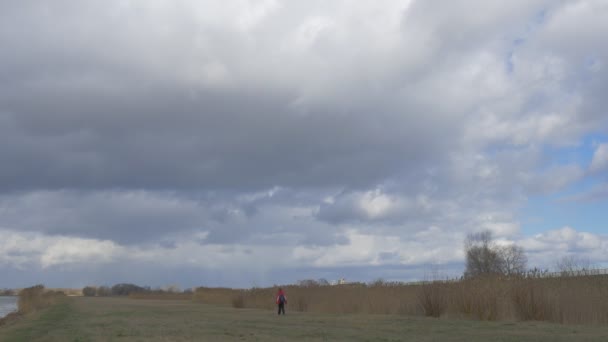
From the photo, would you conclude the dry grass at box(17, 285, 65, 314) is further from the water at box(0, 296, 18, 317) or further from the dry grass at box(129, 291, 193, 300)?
the dry grass at box(129, 291, 193, 300)

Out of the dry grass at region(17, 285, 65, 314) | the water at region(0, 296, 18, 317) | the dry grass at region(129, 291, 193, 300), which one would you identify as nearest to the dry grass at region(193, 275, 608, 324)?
the dry grass at region(17, 285, 65, 314)

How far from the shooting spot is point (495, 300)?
31.9m

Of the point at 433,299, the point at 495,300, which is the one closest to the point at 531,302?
the point at 495,300

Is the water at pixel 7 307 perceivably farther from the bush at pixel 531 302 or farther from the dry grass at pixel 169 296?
the bush at pixel 531 302

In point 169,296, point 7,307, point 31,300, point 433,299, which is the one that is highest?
point 433,299

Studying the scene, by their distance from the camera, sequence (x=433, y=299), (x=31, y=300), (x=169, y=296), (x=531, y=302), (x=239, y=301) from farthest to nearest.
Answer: (x=169, y=296) < (x=31, y=300) < (x=239, y=301) < (x=433, y=299) < (x=531, y=302)

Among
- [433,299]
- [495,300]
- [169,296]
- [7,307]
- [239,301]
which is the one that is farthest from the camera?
[169,296]

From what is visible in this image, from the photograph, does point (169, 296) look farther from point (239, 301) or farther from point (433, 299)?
point (433, 299)

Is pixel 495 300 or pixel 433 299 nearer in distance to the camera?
pixel 495 300

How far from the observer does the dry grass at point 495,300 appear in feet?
95.1

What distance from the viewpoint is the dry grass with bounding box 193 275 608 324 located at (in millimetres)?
29000

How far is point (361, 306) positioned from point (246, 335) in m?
21.1

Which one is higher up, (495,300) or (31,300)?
(495,300)

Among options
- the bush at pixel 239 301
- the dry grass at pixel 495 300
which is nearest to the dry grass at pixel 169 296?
the bush at pixel 239 301
